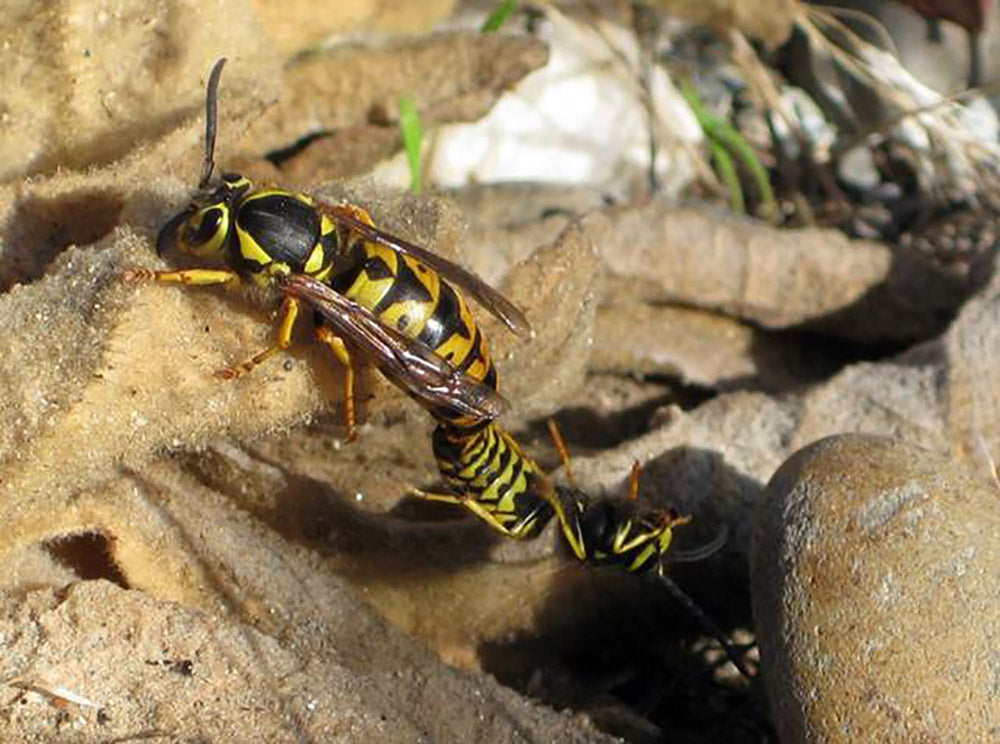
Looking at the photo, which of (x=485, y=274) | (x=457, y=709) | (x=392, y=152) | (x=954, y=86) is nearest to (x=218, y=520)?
(x=457, y=709)

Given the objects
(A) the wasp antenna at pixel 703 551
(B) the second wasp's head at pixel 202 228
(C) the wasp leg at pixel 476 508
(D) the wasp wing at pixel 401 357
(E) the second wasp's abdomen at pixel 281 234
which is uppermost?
(B) the second wasp's head at pixel 202 228

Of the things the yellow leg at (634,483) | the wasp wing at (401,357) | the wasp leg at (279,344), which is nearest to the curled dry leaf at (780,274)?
the yellow leg at (634,483)

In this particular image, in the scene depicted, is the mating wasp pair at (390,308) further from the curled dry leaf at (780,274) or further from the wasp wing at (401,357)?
the curled dry leaf at (780,274)

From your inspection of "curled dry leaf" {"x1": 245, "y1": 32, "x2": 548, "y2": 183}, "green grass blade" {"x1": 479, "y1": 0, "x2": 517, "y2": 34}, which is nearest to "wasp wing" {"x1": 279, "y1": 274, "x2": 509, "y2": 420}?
"curled dry leaf" {"x1": 245, "y1": 32, "x2": 548, "y2": 183}

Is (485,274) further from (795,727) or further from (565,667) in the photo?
(795,727)

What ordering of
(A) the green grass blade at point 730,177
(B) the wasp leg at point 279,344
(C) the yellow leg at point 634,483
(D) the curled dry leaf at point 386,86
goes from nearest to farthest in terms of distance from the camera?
(B) the wasp leg at point 279,344, (C) the yellow leg at point 634,483, (D) the curled dry leaf at point 386,86, (A) the green grass blade at point 730,177

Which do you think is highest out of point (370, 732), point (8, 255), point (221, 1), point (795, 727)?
point (221, 1)

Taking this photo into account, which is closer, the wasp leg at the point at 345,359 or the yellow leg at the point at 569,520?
the wasp leg at the point at 345,359
